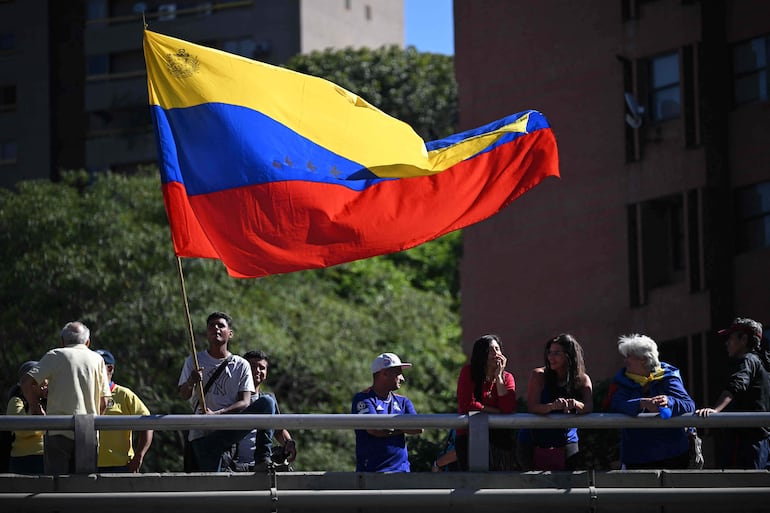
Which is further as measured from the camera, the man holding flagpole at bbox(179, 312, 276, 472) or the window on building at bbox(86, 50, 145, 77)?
the window on building at bbox(86, 50, 145, 77)

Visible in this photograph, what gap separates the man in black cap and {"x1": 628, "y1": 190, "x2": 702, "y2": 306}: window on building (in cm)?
1896

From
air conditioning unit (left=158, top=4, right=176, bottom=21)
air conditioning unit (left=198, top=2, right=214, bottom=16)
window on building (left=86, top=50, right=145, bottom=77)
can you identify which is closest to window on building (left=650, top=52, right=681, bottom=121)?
air conditioning unit (left=198, top=2, right=214, bottom=16)

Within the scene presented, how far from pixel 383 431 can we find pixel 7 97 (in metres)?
56.5

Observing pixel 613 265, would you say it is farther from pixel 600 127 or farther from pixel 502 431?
pixel 502 431

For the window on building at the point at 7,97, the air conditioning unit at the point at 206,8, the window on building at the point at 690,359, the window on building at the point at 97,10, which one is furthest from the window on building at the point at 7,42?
the window on building at the point at 690,359

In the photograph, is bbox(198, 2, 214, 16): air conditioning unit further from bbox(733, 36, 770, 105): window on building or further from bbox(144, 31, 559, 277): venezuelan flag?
bbox(144, 31, 559, 277): venezuelan flag

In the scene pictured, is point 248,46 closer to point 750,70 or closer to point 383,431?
point 750,70

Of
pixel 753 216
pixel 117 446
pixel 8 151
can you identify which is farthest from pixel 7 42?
pixel 117 446

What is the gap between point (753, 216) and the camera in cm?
3159

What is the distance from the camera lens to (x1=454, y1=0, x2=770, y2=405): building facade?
103 ft

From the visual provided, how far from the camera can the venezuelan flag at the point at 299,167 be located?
14492mm

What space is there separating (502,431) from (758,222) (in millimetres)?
18836

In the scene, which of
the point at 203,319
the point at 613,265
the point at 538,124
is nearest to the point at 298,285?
the point at 203,319

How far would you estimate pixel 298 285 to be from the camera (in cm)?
4047
